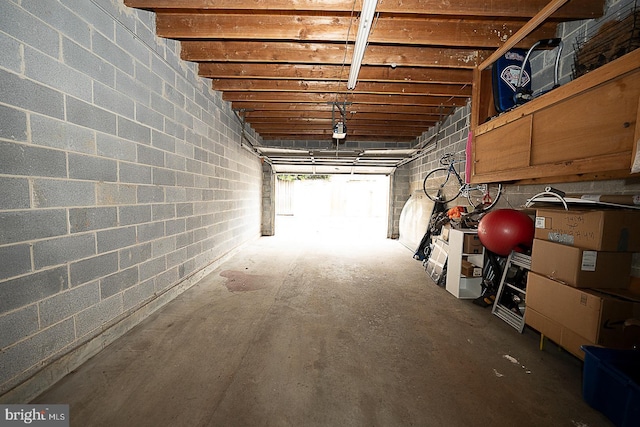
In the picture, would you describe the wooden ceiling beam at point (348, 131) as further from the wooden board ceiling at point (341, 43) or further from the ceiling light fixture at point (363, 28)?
the ceiling light fixture at point (363, 28)

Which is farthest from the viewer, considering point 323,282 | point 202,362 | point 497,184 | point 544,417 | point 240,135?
point 240,135

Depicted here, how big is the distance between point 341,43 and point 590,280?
9.97ft

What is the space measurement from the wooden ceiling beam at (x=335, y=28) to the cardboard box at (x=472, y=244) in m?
2.00

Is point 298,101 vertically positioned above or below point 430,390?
above

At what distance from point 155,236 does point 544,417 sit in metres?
3.26

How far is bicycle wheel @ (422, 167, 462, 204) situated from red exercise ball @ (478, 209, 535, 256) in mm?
1581

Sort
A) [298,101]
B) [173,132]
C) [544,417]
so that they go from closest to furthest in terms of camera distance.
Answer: [544,417] → [173,132] → [298,101]

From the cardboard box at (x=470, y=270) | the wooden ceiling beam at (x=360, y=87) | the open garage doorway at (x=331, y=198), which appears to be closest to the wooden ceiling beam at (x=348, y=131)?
the wooden ceiling beam at (x=360, y=87)

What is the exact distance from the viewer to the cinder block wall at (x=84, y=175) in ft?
4.31

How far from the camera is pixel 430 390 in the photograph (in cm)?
148

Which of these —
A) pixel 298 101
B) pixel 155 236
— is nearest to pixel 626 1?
pixel 298 101

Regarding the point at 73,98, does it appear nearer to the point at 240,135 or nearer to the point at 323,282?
the point at 323,282

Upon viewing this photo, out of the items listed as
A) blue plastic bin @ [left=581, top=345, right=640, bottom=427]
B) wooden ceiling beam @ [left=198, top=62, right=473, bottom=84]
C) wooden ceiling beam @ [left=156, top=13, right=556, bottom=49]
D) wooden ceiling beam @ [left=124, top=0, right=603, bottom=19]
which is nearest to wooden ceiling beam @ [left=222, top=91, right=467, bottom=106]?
wooden ceiling beam @ [left=198, top=62, right=473, bottom=84]

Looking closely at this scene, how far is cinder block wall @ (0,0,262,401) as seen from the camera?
1312 millimetres
